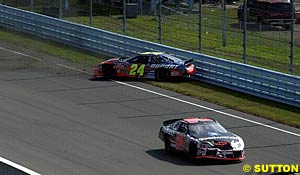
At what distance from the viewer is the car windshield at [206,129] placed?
2262 cm

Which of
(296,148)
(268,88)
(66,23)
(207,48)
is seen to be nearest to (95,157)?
(296,148)

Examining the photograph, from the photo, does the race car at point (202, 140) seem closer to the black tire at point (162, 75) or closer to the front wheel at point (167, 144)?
the front wheel at point (167, 144)

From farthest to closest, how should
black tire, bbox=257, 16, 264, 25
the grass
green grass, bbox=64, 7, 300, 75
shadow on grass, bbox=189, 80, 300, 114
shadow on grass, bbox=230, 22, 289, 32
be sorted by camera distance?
1. black tire, bbox=257, 16, 264, 25
2. shadow on grass, bbox=230, 22, 289, 32
3. green grass, bbox=64, 7, 300, 75
4. shadow on grass, bbox=189, 80, 300, 114
5. the grass

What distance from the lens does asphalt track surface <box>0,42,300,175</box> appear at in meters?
21.7

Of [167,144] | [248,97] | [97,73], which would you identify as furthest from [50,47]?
[167,144]

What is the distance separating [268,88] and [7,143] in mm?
11151

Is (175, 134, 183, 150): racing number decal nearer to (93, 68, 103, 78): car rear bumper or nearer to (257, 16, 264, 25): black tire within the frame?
(257, 16, 264, 25): black tire

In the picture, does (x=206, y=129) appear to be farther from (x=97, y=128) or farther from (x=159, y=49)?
(x=159, y=49)

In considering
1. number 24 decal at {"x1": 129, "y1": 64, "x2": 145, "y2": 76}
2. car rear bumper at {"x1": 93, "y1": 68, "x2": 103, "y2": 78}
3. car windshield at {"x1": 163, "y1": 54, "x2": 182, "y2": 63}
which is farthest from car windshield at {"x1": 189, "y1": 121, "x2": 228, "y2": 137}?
car rear bumper at {"x1": 93, "y1": 68, "x2": 103, "y2": 78}

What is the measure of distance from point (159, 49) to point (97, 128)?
1107cm

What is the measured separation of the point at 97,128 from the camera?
85.0ft

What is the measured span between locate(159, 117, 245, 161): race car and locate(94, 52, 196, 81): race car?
974cm

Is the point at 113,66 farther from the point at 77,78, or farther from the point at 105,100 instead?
the point at 105,100

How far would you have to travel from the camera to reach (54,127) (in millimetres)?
25938
